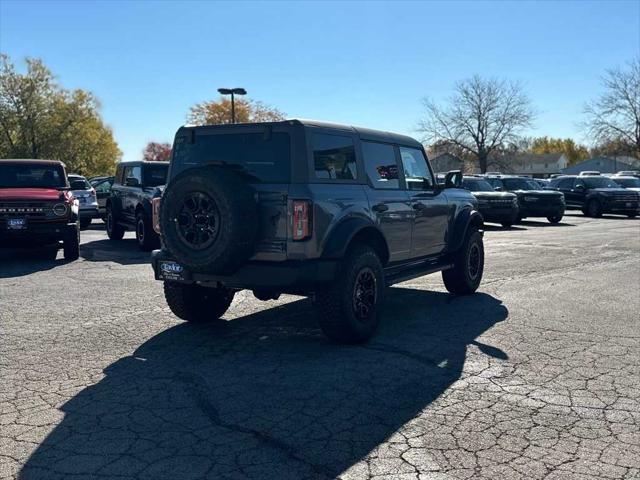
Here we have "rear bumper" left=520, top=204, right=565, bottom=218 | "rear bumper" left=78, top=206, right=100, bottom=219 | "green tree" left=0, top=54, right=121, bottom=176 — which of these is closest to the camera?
"rear bumper" left=78, top=206, right=100, bottom=219

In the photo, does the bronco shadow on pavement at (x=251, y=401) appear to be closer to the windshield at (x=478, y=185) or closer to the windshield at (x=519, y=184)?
the windshield at (x=478, y=185)

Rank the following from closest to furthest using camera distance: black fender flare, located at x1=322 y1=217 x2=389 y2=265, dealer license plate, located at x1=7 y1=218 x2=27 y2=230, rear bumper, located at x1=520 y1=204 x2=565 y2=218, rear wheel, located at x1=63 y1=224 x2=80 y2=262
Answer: black fender flare, located at x1=322 y1=217 x2=389 y2=265 < dealer license plate, located at x1=7 y1=218 x2=27 y2=230 < rear wheel, located at x1=63 y1=224 x2=80 y2=262 < rear bumper, located at x1=520 y1=204 x2=565 y2=218

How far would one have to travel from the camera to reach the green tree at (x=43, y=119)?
53.5 m

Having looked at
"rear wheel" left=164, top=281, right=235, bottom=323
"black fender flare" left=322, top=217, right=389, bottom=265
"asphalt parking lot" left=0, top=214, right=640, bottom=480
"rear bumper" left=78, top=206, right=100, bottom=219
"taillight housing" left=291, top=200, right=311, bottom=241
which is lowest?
"asphalt parking lot" left=0, top=214, right=640, bottom=480

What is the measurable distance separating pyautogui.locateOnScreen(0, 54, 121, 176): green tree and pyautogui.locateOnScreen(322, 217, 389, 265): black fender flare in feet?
178

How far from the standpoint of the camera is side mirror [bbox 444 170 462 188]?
796 centimetres

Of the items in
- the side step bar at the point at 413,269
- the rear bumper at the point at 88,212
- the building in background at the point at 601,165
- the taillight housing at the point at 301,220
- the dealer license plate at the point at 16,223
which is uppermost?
the building in background at the point at 601,165

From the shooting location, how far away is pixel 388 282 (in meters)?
6.59

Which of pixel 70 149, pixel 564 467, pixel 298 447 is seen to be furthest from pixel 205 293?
pixel 70 149

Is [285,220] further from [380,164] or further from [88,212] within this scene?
[88,212]

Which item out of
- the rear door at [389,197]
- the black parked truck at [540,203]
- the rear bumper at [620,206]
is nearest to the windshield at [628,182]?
the rear bumper at [620,206]

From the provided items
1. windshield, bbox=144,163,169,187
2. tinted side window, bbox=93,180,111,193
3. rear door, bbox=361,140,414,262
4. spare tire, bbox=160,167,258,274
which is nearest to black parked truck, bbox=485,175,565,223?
windshield, bbox=144,163,169,187

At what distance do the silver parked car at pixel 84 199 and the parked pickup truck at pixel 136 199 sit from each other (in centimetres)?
414

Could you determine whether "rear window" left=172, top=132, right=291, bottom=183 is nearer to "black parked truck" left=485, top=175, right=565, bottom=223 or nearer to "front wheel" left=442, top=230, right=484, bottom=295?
"front wheel" left=442, top=230, right=484, bottom=295
